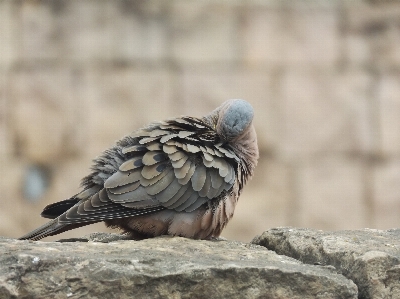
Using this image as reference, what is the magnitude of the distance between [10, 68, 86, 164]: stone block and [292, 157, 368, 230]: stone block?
5.77 feet

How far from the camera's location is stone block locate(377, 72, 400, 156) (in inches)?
259

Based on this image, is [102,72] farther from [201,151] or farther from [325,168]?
[201,151]

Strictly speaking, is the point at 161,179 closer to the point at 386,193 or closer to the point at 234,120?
the point at 234,120

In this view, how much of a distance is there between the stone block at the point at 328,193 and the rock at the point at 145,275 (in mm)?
3689

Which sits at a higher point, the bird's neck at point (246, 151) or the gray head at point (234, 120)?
the gray head at point (234, 120)

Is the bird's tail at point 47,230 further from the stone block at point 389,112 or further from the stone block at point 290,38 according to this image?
the stone block at point 389,112

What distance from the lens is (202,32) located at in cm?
654

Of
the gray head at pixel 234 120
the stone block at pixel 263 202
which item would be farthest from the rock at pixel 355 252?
the stone block at pixel 263 202

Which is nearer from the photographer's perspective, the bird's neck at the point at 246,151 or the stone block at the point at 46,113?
the bird's neck at the point at 246,151

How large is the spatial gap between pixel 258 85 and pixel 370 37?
96 centimetres

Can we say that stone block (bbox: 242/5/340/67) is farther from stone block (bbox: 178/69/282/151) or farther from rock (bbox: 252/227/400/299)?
rock (bbox: 252/227/400/299)

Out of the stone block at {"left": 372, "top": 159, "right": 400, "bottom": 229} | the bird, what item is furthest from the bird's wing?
the stone block at {"left": 372, "top": 159, "right": 400, "bottom": 229}

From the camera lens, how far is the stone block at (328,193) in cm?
655

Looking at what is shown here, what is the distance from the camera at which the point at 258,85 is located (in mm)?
6590
